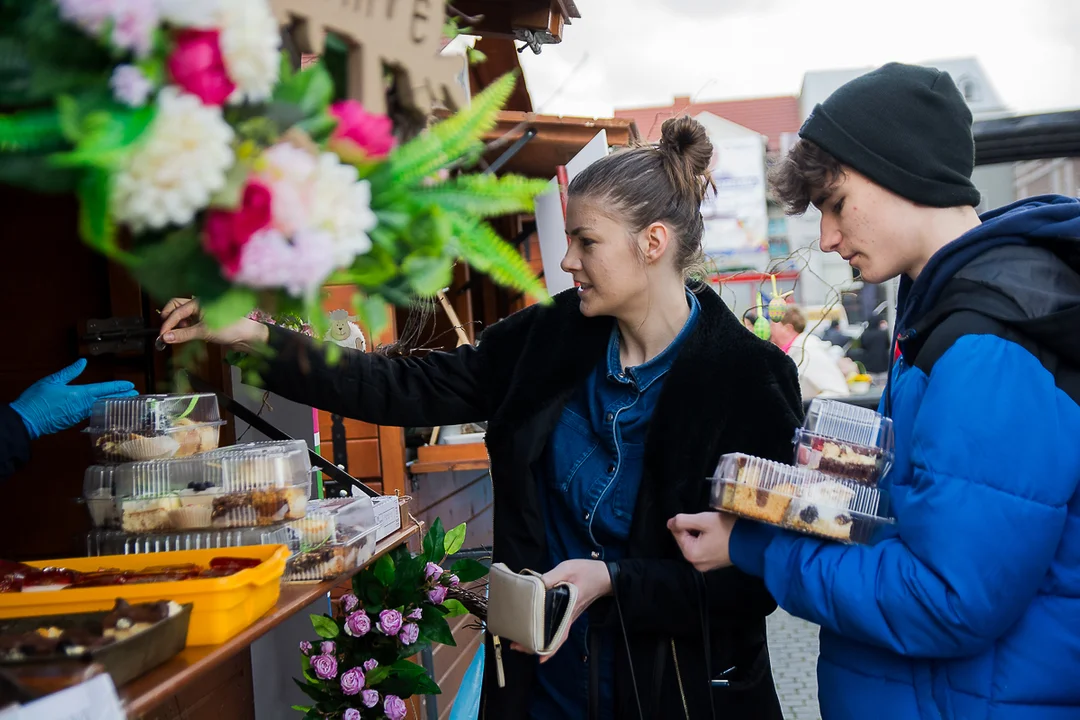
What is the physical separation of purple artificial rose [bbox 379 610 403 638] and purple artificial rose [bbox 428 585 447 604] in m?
0.12

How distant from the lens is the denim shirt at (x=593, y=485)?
2092mm

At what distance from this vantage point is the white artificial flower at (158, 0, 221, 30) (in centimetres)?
76

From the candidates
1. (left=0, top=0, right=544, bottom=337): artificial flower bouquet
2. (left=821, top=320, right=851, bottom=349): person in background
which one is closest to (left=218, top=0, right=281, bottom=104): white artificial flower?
(left=0, top=0, right=544, bottom=337): artificial flower bouquet

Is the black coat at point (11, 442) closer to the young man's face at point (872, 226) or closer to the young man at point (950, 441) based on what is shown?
the young man at point (950, 441)

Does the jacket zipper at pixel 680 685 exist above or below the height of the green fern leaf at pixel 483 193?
below

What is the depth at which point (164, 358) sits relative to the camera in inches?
108

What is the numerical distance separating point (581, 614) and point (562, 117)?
333cm

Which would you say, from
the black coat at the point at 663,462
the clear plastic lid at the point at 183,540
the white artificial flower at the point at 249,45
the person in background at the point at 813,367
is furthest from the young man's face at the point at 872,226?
the person in background at the point at 813,367

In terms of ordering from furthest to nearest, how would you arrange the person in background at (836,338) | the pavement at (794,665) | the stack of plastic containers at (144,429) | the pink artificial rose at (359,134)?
the person in background at (836,338) < the pavement at (794,665) < the stack of plastic containers at (144,429) < the pink artificial rose at (359,134)

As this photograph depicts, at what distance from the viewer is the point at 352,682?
8.00 ft

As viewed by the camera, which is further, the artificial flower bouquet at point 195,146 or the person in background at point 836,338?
the person in background at point 836,338

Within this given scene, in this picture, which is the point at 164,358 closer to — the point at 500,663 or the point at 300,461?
the point at 300,461

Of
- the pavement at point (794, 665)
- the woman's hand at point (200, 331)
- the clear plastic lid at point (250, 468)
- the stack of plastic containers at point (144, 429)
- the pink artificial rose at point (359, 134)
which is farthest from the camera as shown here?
the pavement at point (794, 665)

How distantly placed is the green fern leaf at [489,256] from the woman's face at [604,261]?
4.06 feet
